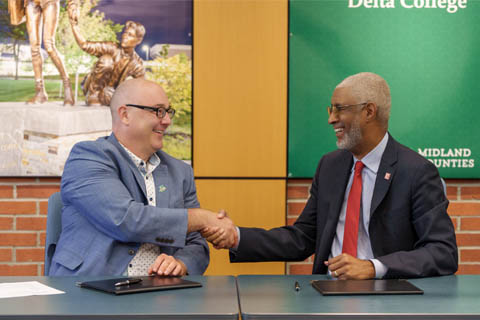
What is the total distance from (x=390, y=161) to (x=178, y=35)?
1.57m

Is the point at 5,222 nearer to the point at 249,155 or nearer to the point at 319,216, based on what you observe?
the point at 249,155

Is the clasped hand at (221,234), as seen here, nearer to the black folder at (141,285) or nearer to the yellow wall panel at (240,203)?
the black folder at (141,285)

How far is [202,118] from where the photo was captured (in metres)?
3.22

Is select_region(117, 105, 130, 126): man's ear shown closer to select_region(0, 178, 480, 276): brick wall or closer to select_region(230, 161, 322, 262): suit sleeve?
select_region(230, 161, 322, 262): suit sleeve

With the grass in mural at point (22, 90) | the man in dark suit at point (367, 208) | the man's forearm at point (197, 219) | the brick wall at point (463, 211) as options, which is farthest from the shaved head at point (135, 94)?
the brick wall at point (463, 211)

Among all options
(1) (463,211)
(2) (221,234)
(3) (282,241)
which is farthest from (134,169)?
(1) (463,211)

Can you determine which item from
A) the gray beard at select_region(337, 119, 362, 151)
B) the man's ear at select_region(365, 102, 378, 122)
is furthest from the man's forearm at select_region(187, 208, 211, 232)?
the man's ear at select_region(365, 102, 378, 122)

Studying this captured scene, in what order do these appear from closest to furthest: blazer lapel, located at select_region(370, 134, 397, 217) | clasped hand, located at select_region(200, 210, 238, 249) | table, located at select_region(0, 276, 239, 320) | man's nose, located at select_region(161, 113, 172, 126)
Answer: table, located at select_region(0, 276, 239, 320) → blazer lapel, located at select_region(370, 134, 397, 217) → clasped hand, located at select_region(200, 210, 238, 249) → man's nose, located at select_region(161, 113, 172, 126)

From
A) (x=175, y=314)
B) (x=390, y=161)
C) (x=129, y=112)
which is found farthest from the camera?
(x=129, y=112)

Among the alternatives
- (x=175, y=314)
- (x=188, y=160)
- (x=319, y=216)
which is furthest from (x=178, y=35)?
(x=175, y=314)

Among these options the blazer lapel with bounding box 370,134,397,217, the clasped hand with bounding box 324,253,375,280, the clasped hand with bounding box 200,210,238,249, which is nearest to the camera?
the clasped hand with bounding box 324,253,375,280

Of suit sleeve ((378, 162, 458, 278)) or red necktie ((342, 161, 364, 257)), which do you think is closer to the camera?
suit sleeve ((378, 162, 458, 278))

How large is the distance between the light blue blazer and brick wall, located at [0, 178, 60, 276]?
40.4 inches

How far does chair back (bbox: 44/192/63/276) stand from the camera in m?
2.25
